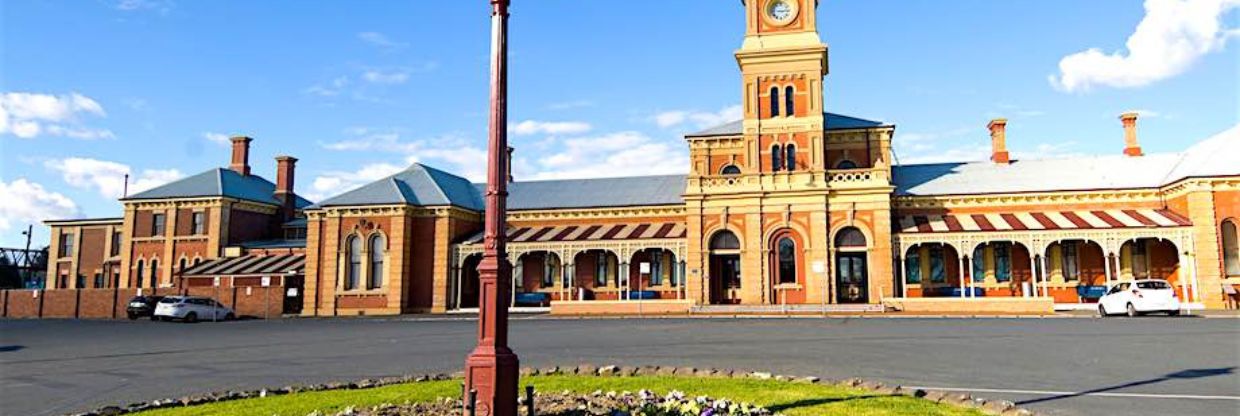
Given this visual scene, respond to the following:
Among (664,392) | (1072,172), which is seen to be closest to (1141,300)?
(1072,172)

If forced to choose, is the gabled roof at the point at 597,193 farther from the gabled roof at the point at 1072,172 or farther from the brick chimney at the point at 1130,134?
the brick chimney at the point at 1130,134

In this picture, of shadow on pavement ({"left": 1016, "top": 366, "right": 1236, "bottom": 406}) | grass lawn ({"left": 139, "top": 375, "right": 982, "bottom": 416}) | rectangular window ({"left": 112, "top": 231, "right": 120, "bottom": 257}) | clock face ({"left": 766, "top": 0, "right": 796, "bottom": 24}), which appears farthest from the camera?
rectangular window ({"left": 112, "top": 231, "right": 120, "bottom": 257})

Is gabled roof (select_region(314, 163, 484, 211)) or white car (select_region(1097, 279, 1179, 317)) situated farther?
gabled roof (select_region(314, 163, 484, 211))

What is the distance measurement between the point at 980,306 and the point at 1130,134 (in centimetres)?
1630

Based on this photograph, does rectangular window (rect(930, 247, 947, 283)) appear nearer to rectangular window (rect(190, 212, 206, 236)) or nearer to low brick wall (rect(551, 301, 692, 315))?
low brick wall (rect(551, 301, 692, 315))

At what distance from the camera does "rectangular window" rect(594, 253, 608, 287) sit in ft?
122

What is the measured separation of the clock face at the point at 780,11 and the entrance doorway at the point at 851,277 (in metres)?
11.3

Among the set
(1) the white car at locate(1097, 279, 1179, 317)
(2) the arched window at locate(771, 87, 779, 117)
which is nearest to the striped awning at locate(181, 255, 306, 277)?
(2) the arched window at locate(771, 87, 779, 117)

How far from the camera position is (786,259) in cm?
3244

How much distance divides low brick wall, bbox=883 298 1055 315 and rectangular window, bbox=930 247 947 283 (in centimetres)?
520

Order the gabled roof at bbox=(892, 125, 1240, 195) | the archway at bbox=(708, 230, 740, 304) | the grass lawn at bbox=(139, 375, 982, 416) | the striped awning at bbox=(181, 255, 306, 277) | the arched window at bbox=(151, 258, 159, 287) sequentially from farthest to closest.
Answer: the arched window at bbox=(151, 258, 159, 287), the striped awning at bbox=(181, 255, 306, 277), the archway at bbox=(708, 230, 740, 304), the gabled roof at bbox=(892, 125, 1240, 195), the grass lawn at bbox=(139, 375, 982, 416)

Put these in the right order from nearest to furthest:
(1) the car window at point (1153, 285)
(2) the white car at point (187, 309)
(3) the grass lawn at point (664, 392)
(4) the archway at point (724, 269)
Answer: (3) the grass lawn at point (664, 392), (1) the car window at point (1153, 285), (2) the white car at point (187, 309), (4) the archway at point (724, 269)

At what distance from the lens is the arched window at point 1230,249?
93.6 ft

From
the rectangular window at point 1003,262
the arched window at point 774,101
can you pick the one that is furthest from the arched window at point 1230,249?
the arched window at point 774,101
